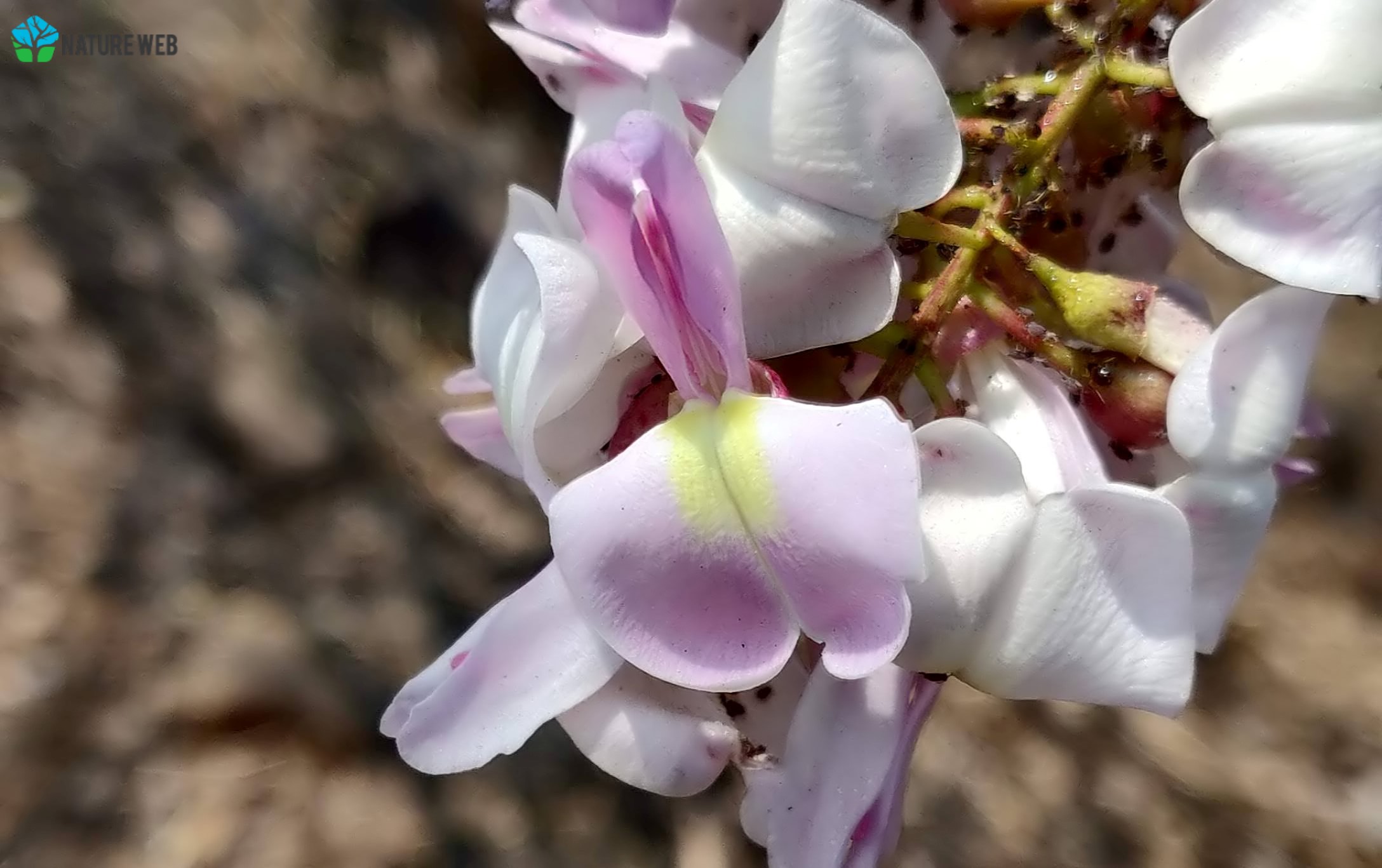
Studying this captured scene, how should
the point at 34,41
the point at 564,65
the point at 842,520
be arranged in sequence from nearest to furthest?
the point at 842,520 < the point at 564,65 < the point at 34,41

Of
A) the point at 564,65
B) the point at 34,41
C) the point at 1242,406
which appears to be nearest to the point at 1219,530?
the point at 1242,406

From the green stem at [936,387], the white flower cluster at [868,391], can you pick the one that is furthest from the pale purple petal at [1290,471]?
the green stem at [936,387]

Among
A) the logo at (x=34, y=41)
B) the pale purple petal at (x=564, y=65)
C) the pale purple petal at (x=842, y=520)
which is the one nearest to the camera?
the pale purple petal at (x=842, y=520)

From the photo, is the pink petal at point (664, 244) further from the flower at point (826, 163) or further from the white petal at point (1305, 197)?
the white petal at point (1305, 197)

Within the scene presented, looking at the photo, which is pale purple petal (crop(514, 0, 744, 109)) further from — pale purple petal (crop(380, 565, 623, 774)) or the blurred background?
the blurred background

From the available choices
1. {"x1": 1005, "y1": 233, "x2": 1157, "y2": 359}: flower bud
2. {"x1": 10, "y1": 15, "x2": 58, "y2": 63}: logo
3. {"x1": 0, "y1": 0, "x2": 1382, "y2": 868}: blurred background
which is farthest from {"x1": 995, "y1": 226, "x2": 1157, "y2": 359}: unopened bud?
{"x1": 10, "y1": 15, "x2": 58, "y2": 63}: logo

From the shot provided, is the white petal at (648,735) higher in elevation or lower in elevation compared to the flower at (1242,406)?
lower

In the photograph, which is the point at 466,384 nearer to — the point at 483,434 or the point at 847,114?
the point at 483,434
